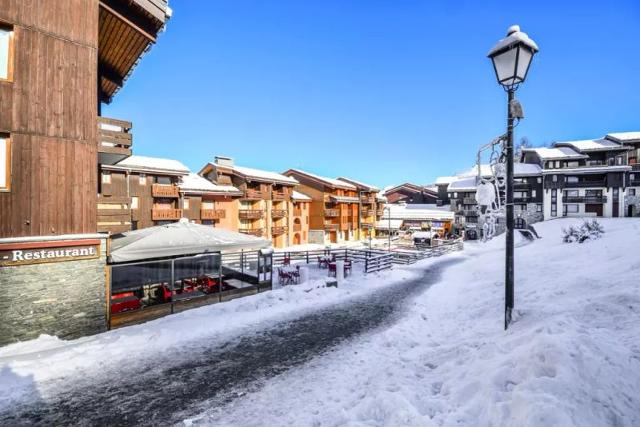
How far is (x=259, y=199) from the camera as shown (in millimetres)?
37312

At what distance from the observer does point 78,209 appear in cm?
891

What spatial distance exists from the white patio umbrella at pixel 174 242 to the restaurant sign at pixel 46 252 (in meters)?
0.61

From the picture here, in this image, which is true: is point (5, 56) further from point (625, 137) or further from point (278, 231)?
point (625, 137)

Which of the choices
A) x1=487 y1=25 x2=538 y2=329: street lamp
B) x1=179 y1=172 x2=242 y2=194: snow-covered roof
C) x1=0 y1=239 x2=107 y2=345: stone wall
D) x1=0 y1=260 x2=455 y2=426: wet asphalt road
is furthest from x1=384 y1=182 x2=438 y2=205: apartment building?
x1=0 y1=239 x2=107 y2=345: stone wall

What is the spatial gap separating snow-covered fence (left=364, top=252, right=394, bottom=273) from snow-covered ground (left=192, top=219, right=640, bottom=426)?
10158 millimetres

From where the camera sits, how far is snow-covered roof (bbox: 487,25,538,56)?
4.61 metres

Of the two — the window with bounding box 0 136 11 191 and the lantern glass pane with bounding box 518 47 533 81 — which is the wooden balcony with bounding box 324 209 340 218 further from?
the lantern glass pane with bounding box 518 47 533 81

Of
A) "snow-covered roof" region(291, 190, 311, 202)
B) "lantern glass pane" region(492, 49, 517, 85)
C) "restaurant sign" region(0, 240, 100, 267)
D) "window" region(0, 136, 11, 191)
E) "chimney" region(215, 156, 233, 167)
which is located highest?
"chimney" region(215, 156, 233, 167)

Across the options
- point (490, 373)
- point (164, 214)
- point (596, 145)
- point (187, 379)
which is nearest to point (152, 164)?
point (164, 214)

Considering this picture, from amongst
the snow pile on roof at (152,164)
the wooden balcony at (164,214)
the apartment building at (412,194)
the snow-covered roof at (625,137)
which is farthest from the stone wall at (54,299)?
the apartment building at (412,194)

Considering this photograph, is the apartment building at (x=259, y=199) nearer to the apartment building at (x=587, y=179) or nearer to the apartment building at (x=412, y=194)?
the apartment building at (x=412, y=194)

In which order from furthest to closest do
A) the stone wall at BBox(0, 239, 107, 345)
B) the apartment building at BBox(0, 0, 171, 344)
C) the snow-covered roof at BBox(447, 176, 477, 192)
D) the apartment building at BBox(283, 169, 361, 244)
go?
the snow-covered roof at BBox(447, 176, 477, 192) → the apartment building at BBox(283, 169, 361, 244) → the apartment building at BBox(0, 0, 171, 344) → the stone wall at BBox(0, 239, 107, 345)

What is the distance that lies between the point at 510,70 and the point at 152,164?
31.1m

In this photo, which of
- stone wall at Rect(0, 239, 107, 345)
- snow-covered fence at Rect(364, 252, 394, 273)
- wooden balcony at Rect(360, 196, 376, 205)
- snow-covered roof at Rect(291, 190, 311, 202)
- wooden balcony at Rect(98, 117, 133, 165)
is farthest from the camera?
wooden balcony at Rect(360, 196, 376, 205)
